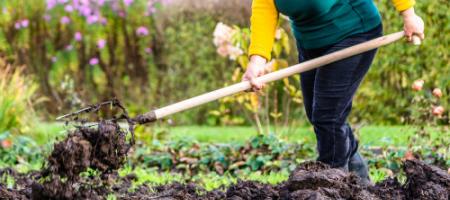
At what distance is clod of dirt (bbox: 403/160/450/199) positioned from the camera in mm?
3486

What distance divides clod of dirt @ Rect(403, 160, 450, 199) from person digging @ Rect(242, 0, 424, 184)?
0.49 m

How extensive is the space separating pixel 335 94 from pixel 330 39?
10.8 inches

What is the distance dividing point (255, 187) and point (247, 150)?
6.87ft

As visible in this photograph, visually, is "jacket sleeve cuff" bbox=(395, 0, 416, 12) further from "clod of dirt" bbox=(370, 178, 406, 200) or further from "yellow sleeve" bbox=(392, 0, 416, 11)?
"clod of dirt" bbox=(370, 178, 406, 200)

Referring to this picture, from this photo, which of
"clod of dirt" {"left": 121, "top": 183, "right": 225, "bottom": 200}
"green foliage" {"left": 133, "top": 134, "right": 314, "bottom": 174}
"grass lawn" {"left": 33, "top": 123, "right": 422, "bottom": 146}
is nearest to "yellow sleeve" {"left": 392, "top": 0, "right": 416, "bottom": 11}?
"clod of dirt" {"left": 121, "top": 183, "right": 225, "bottom": 200}

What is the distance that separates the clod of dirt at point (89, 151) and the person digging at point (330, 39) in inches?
32.2

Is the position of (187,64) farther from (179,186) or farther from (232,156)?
(179,186)

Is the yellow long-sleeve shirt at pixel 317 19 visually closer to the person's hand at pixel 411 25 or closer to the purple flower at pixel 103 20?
the person's hand at pixel 411 25

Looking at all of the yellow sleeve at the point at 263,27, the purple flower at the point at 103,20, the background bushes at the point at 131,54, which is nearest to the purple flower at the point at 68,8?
the background bushes at the point at 131,54

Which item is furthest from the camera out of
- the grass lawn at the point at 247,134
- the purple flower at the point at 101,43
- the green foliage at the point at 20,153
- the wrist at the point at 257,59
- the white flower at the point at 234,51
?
the purple flower at the point at 101,43

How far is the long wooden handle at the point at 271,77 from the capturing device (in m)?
3.42

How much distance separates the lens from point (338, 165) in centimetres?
410

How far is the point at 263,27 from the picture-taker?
3.88 metres

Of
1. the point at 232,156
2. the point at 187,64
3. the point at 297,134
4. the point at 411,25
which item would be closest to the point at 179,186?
the point at 411,25
